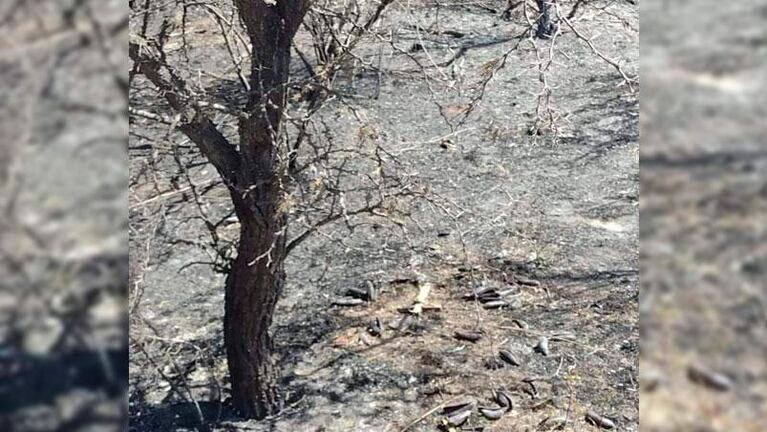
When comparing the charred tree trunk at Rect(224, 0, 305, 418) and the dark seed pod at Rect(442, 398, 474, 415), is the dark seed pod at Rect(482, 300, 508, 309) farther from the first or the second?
the charred tree trunk at Rect(224, 0, 305, 418)

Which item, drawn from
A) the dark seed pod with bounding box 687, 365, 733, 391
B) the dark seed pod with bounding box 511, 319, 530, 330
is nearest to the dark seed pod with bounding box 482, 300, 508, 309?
the dark seed pod with bounding box 511, 319, 530, 330

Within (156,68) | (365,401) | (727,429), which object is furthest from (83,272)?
(365,401)

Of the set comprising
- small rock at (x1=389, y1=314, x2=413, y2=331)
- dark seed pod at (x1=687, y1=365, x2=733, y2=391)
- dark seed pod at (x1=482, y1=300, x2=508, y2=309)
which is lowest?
small rock at (x1=389, y1=314, x2=413, y2=331)

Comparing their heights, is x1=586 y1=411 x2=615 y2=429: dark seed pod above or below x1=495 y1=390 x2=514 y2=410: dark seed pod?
below

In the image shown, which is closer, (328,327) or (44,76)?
(44,76)

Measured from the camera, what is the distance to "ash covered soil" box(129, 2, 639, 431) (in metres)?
3.75

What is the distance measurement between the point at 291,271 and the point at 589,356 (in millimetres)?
1703

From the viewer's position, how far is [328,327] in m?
4.46

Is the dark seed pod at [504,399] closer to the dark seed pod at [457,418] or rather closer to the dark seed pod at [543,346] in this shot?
the dark seed pod at [457,418]

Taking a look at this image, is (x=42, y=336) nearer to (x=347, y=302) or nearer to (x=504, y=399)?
(x=504, y=399)

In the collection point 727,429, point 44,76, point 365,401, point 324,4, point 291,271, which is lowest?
point 365,401

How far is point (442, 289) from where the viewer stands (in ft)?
15.8

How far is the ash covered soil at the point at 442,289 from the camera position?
3754 mm

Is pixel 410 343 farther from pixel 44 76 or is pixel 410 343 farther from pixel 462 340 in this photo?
pixel 44 76
